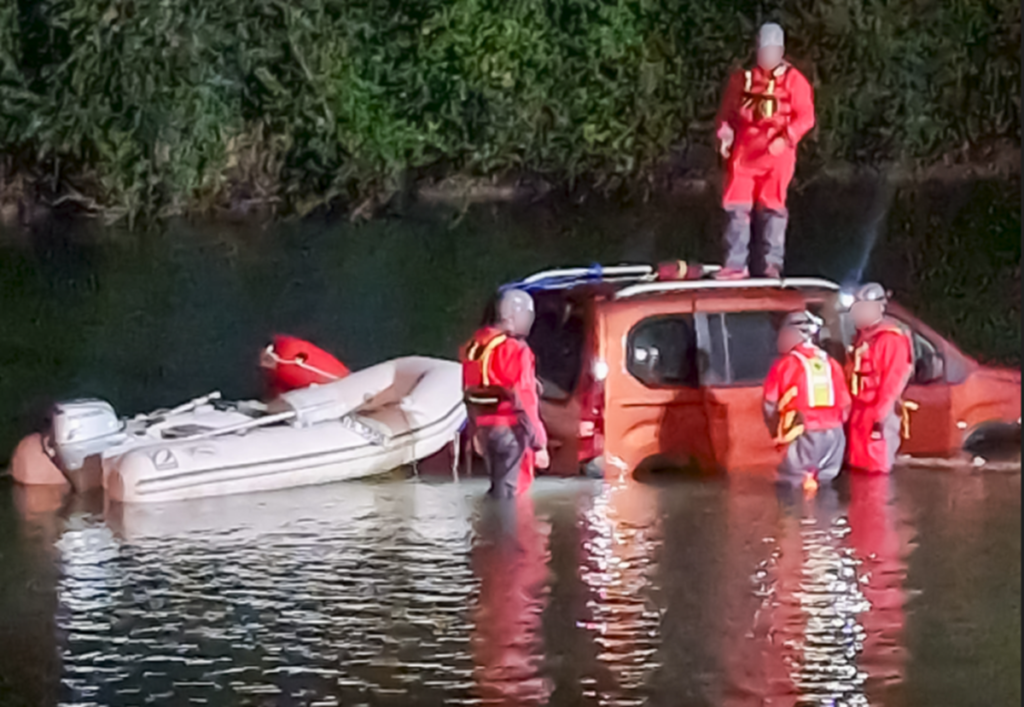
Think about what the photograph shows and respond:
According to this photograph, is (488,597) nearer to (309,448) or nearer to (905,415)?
(309,448)

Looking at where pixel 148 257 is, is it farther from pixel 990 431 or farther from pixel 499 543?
pixel 990 431

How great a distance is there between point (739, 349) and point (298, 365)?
551 millimetres

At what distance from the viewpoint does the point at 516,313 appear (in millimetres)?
1657

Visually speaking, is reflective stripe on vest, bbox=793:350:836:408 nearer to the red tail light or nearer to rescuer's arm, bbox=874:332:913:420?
rescuer's arm, bbox=874:332:913:420

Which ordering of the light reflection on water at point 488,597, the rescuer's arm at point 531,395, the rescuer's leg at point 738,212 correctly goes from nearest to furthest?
the light reflection on water at point 488,597 → the rescuer's arm at point 531,395 → the rescuer's leg at point 738,212

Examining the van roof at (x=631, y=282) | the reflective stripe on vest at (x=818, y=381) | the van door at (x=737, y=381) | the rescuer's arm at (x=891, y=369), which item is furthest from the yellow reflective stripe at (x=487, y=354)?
the rescuer's arm at (x=891, y=369)

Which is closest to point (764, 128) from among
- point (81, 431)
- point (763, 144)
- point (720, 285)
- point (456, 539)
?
point (763, 144)

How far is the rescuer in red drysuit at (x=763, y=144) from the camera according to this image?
172 cm

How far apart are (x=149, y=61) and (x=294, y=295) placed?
0.40 metres

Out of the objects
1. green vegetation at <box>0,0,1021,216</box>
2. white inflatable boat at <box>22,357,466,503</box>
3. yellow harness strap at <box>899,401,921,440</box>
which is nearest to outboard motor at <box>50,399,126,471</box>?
white inflatable boat at <box>22,357,466,503</box>

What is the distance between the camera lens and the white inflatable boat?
171 cm

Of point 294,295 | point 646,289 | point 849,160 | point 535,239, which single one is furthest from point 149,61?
point 849,160

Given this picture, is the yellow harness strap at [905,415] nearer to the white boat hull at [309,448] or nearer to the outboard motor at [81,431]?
the white boat hull at [309,448]

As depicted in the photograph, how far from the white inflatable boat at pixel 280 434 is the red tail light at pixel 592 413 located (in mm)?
158
